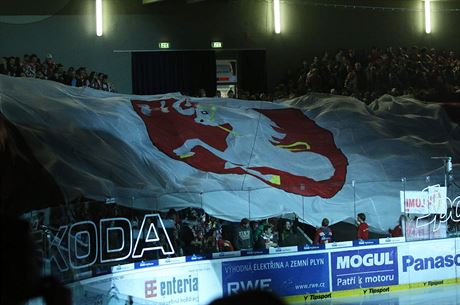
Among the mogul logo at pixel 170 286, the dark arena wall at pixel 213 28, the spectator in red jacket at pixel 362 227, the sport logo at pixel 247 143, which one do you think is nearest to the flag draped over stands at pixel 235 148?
the sport logo at pixel 247 143

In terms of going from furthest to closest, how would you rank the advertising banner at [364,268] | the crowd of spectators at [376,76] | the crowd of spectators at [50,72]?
1. the crowd of spectators at [376,76]
2. the crowd of spectators at [50,72]
3. the advertising banner at [364,268]

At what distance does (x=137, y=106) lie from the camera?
17656mm

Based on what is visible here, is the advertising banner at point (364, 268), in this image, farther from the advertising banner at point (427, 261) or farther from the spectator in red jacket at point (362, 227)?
the spectator in red jacket at point (362, 227)

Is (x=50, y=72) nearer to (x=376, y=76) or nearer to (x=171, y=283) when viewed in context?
(x=171, y=283)

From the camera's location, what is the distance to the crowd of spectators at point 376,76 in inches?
810

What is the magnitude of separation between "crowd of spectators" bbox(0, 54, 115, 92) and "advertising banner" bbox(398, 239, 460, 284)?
7699 millimetres

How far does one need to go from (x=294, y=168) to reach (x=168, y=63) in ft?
18.3

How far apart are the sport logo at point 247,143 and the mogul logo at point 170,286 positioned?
151 inches

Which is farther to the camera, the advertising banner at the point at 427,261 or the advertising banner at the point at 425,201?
the advertising banner at the point at 425,201

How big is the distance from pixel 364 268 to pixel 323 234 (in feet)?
3.13

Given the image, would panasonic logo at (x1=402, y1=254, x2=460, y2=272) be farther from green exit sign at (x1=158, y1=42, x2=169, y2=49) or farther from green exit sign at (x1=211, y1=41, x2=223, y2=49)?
green exit sign at (x1=158, y1=42, x2=169, y2=49)

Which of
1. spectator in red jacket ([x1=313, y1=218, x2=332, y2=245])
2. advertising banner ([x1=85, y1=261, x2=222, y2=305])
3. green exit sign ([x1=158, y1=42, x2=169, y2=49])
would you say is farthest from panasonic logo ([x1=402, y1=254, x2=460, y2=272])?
green exit sign ([x1=158, y1=42, x2=169, y2=49])

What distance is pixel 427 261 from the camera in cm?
1512

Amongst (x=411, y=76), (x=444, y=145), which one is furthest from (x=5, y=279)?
(x=411, y=76)
